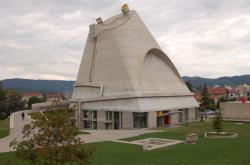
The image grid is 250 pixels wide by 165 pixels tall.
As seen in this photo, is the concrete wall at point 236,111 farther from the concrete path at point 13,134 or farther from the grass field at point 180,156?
the concrete path at point 13,134

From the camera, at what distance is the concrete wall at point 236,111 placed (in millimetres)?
48731

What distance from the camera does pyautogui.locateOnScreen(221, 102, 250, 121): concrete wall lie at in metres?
48.7

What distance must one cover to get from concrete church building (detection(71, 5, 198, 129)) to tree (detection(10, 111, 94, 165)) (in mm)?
35402

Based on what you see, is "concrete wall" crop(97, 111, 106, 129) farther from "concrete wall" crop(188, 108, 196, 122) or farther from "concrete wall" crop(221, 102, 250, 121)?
"concrete wall" crop(221, 102, 250, 121)

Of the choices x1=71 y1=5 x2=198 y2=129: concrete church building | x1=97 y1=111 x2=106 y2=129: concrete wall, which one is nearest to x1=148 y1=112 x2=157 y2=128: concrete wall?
x1=71 y1=5 x2=198 y2=129: concrete church building

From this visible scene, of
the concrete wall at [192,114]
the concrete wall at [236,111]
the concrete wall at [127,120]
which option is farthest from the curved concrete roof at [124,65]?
the concrete wall at [236,111]

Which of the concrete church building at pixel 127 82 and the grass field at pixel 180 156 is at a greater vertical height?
the concrete church building at pixel 127 82

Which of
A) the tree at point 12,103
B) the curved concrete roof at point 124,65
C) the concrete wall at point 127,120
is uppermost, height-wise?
the curved concrete roof at point 124,65

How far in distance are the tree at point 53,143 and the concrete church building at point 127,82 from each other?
3540 centimetres

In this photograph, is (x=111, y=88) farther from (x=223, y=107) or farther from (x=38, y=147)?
(x=38, y=147)

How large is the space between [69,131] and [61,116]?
65 cm

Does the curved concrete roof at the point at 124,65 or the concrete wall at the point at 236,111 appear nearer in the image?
the concrete wall at the point at 236,111

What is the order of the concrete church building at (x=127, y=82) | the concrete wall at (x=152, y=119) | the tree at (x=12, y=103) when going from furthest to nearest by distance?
the tree at (x=12, y=103), the concrete church building at (x=127, y=82), the concrete wall at (x=152, y=119)

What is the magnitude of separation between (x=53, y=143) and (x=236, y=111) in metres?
41.1
